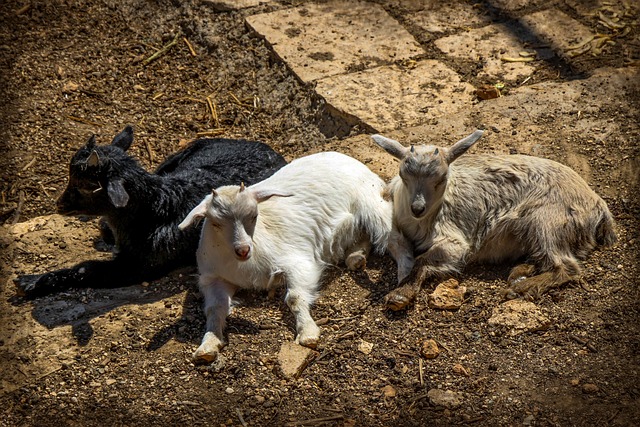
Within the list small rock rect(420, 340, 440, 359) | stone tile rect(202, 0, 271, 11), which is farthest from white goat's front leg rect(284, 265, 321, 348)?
stone tile rect(202, 0, 271, 11)

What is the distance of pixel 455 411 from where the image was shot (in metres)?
3.80

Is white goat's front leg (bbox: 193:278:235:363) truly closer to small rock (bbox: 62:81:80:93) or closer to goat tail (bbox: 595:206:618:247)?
goat tail (bbox: 595:206:618:247)

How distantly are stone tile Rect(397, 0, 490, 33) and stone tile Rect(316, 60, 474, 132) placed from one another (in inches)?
25.8

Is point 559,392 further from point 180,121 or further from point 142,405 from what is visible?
point 180,121

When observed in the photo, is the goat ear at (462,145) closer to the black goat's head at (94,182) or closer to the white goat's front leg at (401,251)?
the white goat's front leg at (401,251)

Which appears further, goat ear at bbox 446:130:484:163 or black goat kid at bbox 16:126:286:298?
black goat kid at bbox 16:126:286:298

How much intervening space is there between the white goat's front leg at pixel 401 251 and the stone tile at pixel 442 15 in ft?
9.07

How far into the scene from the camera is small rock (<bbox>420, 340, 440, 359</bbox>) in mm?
4164

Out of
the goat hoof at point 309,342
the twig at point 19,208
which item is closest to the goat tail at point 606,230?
the goat hoof at point 309,342

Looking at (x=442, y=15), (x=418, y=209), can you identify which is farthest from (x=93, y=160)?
(x=442, y=15)

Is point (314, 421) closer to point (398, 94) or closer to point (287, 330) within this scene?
point (287, 330)

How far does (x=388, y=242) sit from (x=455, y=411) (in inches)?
57.1

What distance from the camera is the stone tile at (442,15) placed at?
7102 mm

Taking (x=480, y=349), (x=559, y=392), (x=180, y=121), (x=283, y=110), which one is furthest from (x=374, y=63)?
(x=559, y=392)
